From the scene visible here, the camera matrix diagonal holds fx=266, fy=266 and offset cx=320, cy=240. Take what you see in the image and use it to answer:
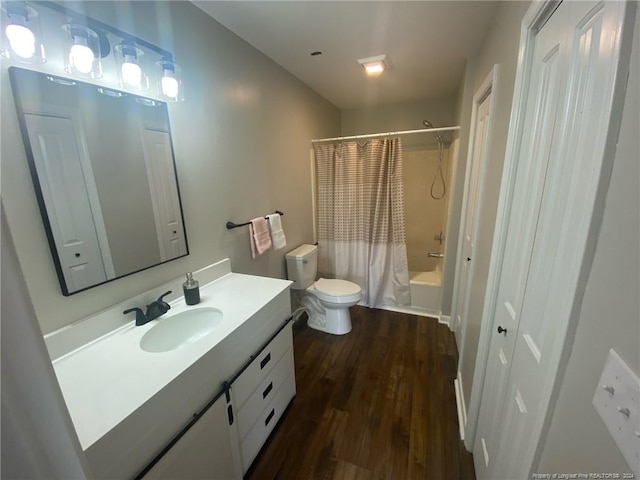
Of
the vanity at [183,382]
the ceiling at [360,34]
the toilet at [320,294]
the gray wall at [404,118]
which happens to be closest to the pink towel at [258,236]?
the vanity at [183,382]

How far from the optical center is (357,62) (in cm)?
209

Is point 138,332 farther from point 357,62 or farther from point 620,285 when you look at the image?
point 357,62

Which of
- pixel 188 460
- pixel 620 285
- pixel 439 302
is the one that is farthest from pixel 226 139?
pixel 439 302

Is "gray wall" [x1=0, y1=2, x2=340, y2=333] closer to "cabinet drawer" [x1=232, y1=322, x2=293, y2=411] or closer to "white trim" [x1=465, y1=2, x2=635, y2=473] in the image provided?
"cabinet drawer" [x1=232, y1=322, x2=293, y2=411]

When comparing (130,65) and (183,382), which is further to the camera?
(130,65)

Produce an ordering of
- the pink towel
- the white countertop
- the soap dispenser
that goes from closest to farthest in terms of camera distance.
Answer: the white countertop, the soap dispenser, the pink towel

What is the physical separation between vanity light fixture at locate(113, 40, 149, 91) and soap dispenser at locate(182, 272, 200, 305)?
2.99ft

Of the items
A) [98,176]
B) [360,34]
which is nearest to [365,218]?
[360,34]

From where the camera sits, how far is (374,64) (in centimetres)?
211

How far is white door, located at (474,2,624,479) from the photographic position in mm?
562

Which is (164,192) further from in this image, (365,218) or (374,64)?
(365,218)

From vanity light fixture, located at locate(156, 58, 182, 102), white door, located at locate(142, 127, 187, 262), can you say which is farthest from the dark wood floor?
vanity light fixture, located at locate(156, 58, 182, 102)

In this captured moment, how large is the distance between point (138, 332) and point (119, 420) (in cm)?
49

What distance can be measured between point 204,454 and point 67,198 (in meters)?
1.11
